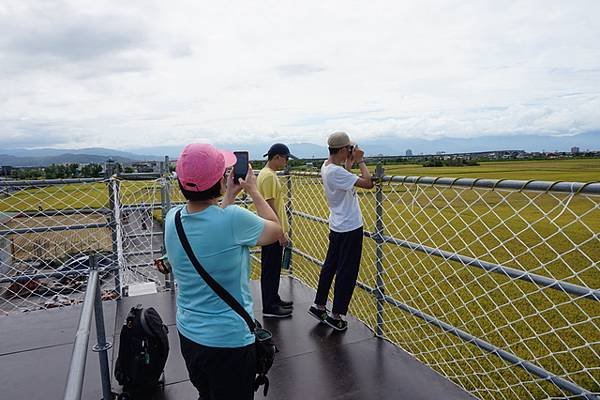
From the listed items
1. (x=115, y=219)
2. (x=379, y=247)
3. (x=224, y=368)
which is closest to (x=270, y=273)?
(x=379, y=247)

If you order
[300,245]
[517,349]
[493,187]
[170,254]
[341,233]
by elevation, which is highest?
[493,187]

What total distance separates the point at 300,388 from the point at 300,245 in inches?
104

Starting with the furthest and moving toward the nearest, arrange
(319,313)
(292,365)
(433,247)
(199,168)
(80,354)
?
(319,313) → (433,247) → (292,365) → (199,168) → (80,354)

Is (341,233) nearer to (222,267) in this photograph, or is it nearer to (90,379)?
(222,267)

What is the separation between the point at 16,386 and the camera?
8.36ft

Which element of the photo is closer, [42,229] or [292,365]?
[292,365]

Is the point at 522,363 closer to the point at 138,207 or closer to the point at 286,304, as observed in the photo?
the point at 286,304

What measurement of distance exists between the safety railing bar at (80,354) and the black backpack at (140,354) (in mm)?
977

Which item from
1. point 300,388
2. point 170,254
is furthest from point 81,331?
point 300,388

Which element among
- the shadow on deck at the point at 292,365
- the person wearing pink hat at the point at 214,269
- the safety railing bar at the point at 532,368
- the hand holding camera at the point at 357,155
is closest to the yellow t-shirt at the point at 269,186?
the hand holding camera at the point at 357,155

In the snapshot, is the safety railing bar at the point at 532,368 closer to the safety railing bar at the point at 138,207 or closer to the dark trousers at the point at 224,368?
the dark trousers at the point at 224,368

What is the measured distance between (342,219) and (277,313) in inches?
41.8

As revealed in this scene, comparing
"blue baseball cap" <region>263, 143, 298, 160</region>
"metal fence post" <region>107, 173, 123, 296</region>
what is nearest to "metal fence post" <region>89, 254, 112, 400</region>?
"blue baseball cap" <region>263, 143, 298, 160</region>

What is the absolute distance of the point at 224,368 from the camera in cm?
149
